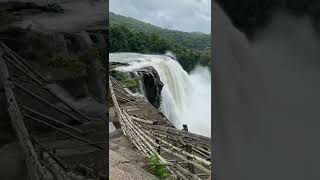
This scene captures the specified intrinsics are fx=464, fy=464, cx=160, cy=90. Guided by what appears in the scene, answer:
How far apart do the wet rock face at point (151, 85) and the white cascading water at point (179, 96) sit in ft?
0.75

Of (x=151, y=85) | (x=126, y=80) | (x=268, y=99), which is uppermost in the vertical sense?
(x=268, y=99)

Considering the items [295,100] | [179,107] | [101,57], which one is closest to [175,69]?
[179,107]

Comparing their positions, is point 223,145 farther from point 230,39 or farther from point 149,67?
point 149,67

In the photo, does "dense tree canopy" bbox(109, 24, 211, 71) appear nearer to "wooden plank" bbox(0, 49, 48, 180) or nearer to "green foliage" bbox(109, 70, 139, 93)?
"green foliage" bbox(109, 70, 139, 93)

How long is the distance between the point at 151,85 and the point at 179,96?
1403 mm

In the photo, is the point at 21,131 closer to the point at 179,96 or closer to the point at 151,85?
the point at 151,85

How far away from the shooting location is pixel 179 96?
34.3 ft

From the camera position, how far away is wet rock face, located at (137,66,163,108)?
913 cm

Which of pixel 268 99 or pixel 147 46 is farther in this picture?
pixel 147 46

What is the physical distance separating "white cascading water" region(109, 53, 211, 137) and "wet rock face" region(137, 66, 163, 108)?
0.75 ft

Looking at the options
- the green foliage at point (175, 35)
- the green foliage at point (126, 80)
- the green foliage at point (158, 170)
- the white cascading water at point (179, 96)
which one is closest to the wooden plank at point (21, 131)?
the green foliage at point (158, 170)

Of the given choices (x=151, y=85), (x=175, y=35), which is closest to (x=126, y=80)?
(x=151, y=85)

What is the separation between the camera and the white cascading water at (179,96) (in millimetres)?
9719

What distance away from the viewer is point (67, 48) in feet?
5.50
